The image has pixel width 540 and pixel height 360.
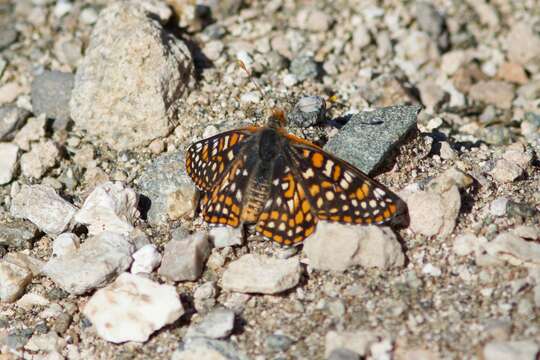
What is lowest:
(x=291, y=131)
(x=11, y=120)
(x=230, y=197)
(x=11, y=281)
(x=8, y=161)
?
(x=11, y=281)

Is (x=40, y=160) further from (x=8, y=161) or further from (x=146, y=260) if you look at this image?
(x=146, y=260)

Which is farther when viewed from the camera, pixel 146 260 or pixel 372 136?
pixel 372 136

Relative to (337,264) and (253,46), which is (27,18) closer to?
(253,46)

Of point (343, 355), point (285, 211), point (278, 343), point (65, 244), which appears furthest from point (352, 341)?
point (65, 244)

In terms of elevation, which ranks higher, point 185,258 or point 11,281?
point 185,258

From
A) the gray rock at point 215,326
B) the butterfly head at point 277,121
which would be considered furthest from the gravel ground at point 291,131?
the butterfly head at point 277,121

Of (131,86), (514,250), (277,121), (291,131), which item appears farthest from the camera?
(131,86)
